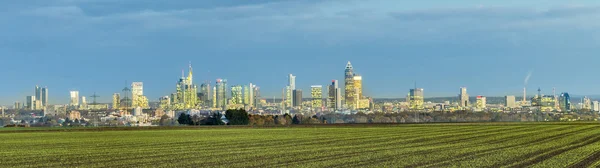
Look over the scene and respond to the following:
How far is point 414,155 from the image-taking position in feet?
148

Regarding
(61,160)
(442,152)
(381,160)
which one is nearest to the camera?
(381,160)

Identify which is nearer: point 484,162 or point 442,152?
point 484,162

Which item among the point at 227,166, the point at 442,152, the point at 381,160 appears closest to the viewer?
the point at 227,166

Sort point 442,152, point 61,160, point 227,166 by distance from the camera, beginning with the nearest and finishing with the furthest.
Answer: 1. point 227,166
2. point 61,160
3. point 442,152

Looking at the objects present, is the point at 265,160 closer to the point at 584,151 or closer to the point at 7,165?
the point at 7,165

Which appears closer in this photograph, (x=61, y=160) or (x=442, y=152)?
(x=61, y=160)

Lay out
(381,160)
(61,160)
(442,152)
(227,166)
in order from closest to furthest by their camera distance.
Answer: (227,166) < (381,160) < (61,160) < (442,152)

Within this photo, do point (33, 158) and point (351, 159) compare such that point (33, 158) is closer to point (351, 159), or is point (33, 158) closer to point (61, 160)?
point (61, 160)

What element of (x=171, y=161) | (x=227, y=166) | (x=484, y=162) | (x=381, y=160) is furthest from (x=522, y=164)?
(x=171, y=161)

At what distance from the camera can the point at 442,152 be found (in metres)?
48.1

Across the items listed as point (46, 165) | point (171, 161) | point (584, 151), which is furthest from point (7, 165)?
point (584, 151)

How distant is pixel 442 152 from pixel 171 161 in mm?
15830

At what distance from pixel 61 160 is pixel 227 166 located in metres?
11.2

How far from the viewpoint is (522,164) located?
37.9 metres
